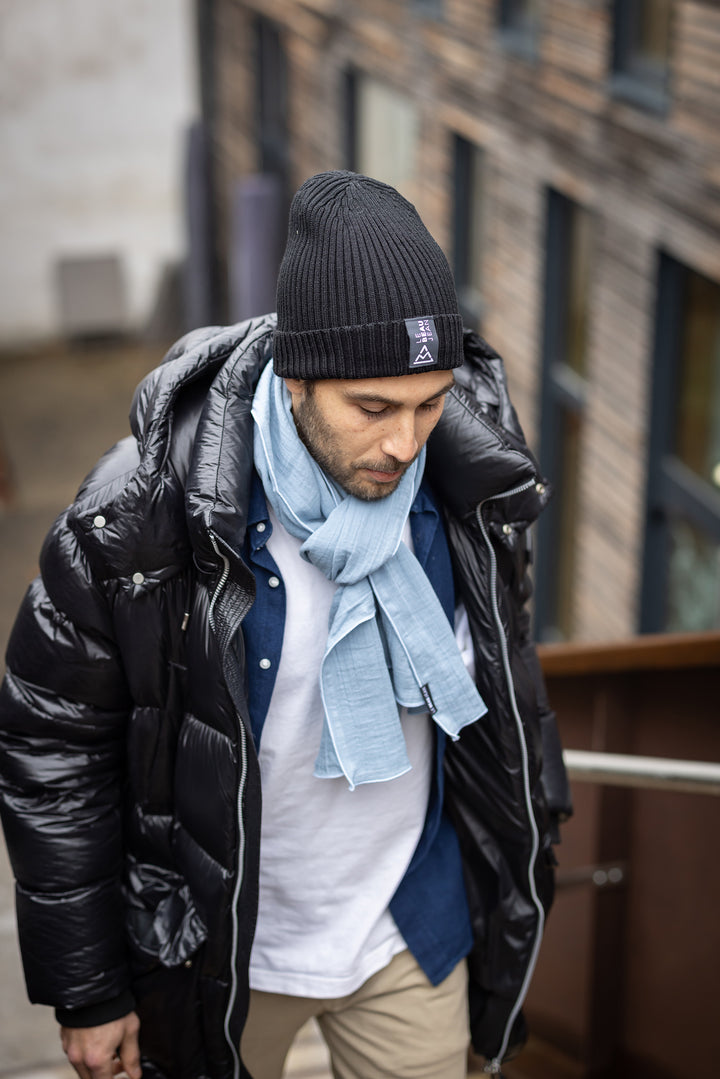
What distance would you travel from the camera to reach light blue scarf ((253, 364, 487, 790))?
7.24 ft

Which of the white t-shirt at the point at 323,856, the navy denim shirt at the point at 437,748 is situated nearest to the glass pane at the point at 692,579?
the navy denim shirt at the point at 437,748

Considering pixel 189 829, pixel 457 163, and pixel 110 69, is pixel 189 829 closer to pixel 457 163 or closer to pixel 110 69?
pixel 457 163

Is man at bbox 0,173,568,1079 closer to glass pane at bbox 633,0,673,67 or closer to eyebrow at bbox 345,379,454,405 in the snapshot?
eyebrow at bbox 345,379,454,405

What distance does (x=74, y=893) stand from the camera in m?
2.31

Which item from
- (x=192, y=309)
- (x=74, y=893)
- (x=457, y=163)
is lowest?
(x=192, y=309)

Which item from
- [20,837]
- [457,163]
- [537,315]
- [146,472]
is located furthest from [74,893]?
[457,163]

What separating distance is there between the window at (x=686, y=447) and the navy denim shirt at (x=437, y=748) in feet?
16.2

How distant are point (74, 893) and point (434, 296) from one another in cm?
115

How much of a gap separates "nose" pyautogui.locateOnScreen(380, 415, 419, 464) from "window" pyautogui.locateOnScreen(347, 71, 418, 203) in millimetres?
8828

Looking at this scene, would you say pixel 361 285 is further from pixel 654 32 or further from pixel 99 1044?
pixel 654 32

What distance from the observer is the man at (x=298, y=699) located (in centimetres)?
212

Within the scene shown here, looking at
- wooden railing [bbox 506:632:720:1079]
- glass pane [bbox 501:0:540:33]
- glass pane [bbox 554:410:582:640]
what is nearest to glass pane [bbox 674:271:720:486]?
glass pane [bbox 554:410:582:640]

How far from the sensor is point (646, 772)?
3.09 m

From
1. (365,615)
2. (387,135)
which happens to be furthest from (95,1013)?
(387,135)
